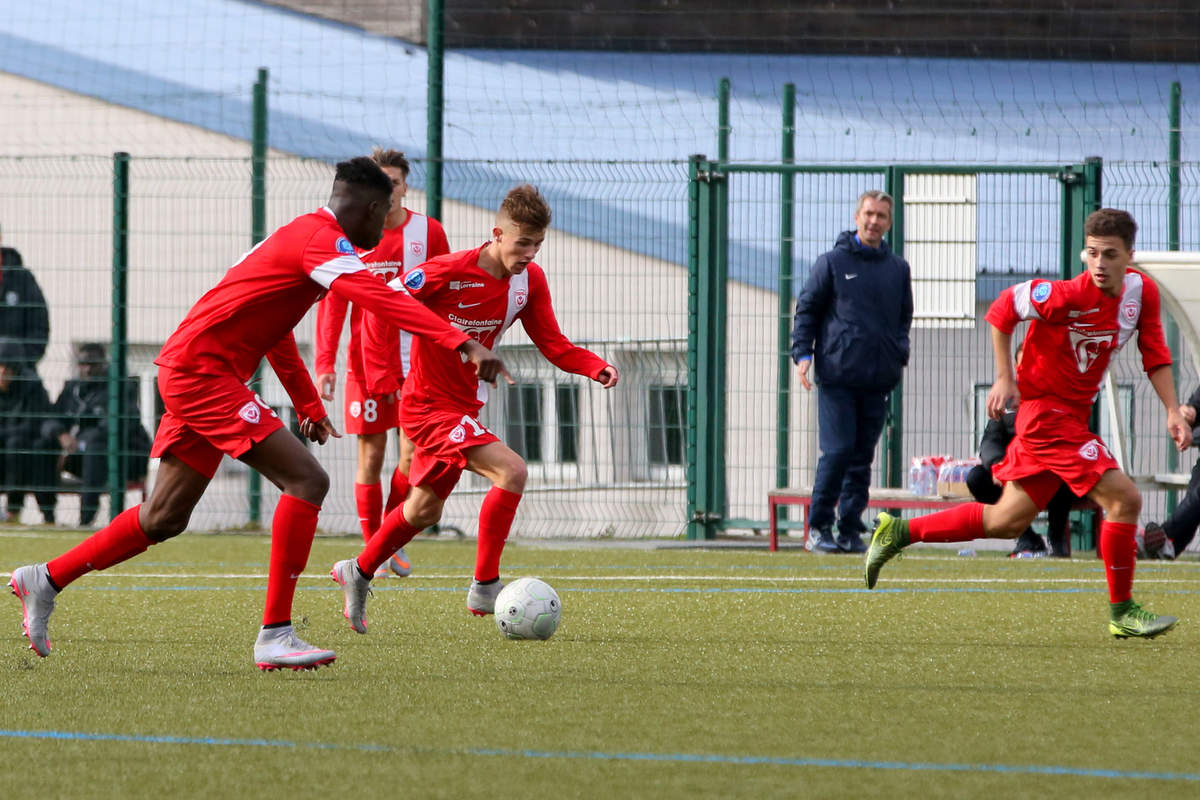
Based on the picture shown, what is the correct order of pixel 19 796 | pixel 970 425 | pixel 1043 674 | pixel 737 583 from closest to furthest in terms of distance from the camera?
pixel 19 796
pixel 1043 674
pixel 737 583
pixel 970 425

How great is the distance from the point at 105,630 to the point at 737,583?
3.35 metres

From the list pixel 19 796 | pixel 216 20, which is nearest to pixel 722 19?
pixel 216 20

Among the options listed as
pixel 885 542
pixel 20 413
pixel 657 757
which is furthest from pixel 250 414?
pixel 20 413

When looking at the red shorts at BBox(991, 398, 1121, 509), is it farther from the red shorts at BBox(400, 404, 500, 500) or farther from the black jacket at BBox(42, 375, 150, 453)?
the black jacket at BBox(42, 375, 150, 453)

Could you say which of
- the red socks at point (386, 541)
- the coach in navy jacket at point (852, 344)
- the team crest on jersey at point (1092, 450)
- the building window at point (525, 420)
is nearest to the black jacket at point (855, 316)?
the coach in navy jacket at point (852, 344)

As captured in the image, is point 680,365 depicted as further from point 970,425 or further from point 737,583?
point 737,583

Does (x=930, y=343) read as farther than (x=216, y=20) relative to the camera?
No

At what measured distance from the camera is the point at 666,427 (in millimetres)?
12523

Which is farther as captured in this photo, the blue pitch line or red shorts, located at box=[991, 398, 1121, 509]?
red shorts, located at box=[991, 398, 1121, 509]

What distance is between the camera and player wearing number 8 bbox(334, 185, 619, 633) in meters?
6.78

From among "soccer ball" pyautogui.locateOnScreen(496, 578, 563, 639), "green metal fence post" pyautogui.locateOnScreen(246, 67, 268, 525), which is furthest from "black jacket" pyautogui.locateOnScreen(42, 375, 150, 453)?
"soccer ball" pyautogui.locateOnScreen(496, 578, 563, 639)

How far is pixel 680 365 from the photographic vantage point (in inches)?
489

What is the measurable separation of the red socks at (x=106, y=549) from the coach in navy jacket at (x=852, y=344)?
5.50m

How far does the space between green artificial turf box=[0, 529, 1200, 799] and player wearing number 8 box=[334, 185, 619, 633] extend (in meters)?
0.38
